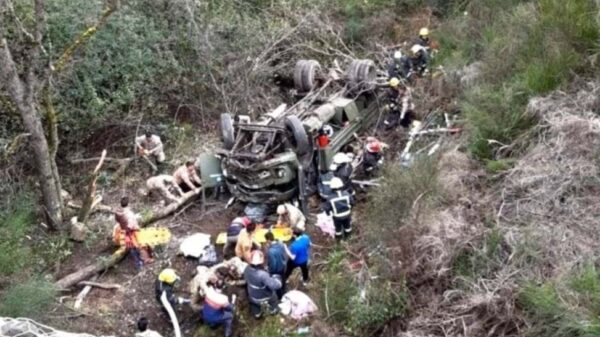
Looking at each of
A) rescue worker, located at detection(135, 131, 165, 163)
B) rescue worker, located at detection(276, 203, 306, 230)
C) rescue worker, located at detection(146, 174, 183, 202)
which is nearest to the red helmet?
rescue worker, located at detection(276, 203, 306, 230)

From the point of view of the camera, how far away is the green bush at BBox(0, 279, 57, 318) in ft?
26.9

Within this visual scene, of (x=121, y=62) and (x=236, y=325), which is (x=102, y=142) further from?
(x=236, y=325)

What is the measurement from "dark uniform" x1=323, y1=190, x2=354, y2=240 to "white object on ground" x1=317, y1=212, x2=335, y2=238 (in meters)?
0.21

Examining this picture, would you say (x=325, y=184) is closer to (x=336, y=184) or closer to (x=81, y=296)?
(x=336, y=184)

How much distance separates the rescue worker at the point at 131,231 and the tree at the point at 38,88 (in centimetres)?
153

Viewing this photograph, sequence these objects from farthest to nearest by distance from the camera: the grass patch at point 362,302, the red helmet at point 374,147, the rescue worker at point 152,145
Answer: the rescue worker at point 152,145 < the red helmet at point 374,147 < the grass patch at point 362,302

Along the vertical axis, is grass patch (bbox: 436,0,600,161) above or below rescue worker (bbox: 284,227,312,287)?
above

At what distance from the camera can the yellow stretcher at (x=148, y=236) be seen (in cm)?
1042

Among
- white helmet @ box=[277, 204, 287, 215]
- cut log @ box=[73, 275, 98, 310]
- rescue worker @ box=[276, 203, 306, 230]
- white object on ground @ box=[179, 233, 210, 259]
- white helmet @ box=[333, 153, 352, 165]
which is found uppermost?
white helmet @ box=[333, 153, 352, 165]

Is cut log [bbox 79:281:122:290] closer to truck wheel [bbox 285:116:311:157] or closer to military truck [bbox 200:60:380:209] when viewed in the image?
military truck [bbox 200:60:380:209]

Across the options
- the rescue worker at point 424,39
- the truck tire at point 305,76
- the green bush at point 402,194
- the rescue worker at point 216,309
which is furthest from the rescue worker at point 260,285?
the rescue worker at point 424,39

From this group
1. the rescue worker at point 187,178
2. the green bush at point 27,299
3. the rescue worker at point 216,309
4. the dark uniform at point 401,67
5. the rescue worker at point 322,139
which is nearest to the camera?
the green bush at point 27,299

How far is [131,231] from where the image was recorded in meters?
10.2

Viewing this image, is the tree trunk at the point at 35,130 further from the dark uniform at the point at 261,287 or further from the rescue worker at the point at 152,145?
the dark uniform at the point at 261,287
